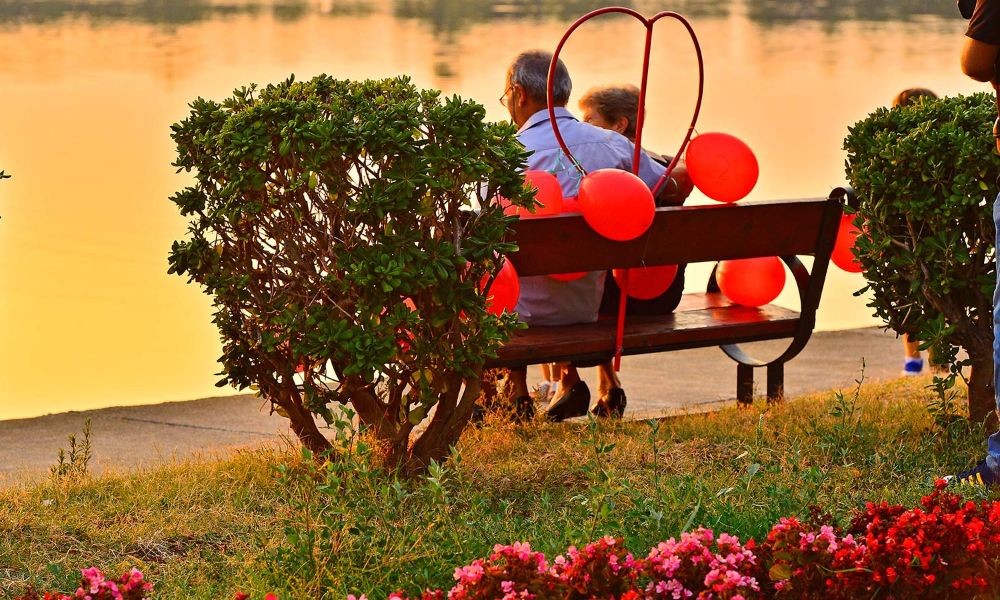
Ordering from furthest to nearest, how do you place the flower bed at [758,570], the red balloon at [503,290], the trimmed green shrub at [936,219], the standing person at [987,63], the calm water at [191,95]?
the calm water at [191,95]
the trimmed green shrub at [936,219]
the red balloon at [503,290]
the standing person at [987,63]
the flower bed at [758,570]

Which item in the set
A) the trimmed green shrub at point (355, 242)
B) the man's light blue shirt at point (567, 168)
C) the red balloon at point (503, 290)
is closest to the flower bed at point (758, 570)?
the trimmed green shrub at point (355, 242)

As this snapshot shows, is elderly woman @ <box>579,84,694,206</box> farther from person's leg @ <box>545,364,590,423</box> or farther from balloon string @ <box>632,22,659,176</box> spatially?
person's leg @ <box>545,364,590,423</box>

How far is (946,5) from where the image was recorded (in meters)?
46.0

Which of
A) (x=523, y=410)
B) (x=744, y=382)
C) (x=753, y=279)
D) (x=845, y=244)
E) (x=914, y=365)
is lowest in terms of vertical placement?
(x=914, y=365)

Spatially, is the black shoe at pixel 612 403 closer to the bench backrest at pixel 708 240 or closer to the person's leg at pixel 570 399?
the person's leg at pixel 570 399

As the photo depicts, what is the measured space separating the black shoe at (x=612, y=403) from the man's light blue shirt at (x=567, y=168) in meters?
0.51

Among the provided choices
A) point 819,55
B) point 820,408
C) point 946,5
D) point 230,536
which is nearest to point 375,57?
point 819,55

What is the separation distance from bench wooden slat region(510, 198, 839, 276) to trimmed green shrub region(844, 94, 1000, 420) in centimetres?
45

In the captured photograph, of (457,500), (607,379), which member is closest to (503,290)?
(457,500)

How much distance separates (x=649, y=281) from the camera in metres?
6.79

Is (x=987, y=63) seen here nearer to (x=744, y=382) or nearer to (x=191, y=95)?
(x=744, y=382)

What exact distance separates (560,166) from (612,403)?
3.93 ft

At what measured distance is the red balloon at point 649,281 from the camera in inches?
267

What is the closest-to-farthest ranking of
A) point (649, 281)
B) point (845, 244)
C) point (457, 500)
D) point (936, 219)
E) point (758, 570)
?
point (758, 570), point (457, 500), point (936, 219), point (649, 281), point (845, 244)
